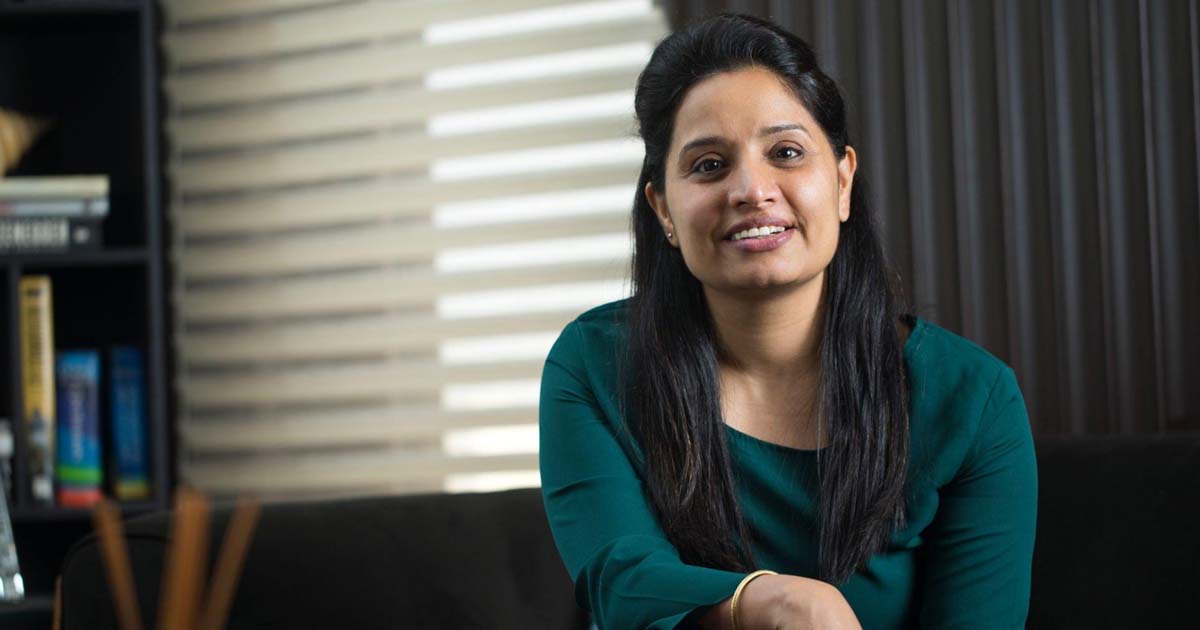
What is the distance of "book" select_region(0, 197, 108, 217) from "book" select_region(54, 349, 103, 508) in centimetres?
28

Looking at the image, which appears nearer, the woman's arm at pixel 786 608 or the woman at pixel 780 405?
the woman's arm at pixel 786 608

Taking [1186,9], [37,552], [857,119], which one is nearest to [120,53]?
[37,552]

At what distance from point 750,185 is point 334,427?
4.91ft

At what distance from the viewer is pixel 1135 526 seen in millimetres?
1561

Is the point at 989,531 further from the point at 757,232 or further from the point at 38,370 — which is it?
Result: the point at 38,370

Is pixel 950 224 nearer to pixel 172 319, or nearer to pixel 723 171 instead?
pixel 723 171

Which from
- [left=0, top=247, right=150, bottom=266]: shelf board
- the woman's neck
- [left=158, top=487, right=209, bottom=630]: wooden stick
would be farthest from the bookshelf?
[left=158, top=487, right=209, bottom=630]: wooden stick

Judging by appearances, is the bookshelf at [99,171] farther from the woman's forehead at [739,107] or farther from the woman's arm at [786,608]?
the woman's arm at [786,608]

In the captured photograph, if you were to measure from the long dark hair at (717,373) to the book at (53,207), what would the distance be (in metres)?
1.29

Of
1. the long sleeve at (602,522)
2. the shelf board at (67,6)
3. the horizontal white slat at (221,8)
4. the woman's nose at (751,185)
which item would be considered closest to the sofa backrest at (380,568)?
the long sleeve at (602,522)

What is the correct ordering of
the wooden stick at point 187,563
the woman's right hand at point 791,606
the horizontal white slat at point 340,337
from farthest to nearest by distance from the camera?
1. the horizontal white slat at point 340,337
2. the woman's right hand at point 791,606
3. the wooden stick at point 187,563

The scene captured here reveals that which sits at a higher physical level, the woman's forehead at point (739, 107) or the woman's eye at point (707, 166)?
the woman's forehead at point (739, 107)

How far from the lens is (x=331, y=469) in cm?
270

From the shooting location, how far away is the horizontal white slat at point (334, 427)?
2.57 meters
